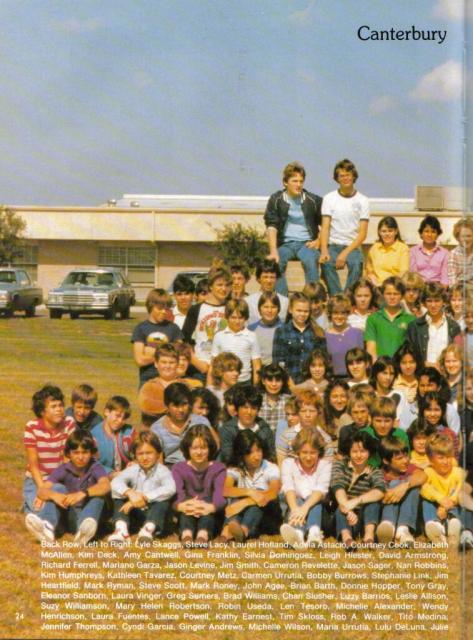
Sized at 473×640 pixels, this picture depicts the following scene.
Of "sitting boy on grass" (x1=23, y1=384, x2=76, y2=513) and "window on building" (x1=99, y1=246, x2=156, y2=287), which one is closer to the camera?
"sitting boy on grass" (x1=23, y1=384, x2=76, y2=513)

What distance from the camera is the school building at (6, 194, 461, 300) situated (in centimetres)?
1268

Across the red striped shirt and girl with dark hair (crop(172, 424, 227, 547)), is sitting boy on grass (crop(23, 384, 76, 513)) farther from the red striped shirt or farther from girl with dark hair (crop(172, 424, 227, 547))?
girl with dark hair (crop(172, 424, 227, 547))

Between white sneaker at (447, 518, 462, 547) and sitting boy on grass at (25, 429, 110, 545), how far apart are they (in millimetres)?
1908

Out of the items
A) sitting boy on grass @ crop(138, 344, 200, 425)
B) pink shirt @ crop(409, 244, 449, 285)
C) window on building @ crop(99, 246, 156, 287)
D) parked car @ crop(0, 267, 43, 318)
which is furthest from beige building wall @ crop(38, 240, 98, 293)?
sitting boy on grass @ crop(138, 344, 200, 425)

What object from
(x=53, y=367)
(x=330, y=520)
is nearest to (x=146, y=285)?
(x=53, y=367)

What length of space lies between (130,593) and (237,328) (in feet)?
6.69

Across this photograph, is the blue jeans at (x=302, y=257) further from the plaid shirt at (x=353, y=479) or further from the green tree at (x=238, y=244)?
the green tree at (x=238, y=244)

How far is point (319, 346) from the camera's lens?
6.87m

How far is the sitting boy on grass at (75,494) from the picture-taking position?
5.93 meters

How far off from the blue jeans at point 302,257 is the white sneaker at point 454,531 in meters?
2.38

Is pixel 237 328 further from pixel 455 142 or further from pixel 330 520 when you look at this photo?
pixel 455 142

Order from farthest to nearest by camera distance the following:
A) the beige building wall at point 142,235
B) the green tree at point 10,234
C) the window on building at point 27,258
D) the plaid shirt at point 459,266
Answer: the window on building at point 27,258 → the green tree at point 10,234 → the beige building wall at point 142,235 → the plaid shirt at point 459,266

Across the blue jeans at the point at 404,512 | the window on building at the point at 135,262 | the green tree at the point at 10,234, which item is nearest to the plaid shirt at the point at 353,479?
the blue jeans at the point at 404,512

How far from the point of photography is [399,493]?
6.10m
